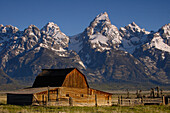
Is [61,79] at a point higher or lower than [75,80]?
higher

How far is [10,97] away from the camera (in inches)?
2354

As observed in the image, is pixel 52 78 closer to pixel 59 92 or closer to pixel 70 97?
pixel 59 92

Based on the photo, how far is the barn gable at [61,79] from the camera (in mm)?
63719

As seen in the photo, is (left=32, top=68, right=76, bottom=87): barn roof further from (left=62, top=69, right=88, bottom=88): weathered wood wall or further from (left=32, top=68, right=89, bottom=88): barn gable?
(left=62, top=69, right=88, bottom=88): weathered wood wall

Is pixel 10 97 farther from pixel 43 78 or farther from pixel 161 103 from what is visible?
pixel 161 103

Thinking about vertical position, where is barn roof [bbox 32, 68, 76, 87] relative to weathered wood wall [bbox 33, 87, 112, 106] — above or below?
above

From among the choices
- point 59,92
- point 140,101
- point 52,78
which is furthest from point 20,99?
point 140,101

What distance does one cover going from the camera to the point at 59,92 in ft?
201

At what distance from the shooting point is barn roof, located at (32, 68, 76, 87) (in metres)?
63.7

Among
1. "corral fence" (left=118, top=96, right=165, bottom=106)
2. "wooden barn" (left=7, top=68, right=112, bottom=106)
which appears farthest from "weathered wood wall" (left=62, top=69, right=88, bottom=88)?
"corral fence" (left=118, top=96, right=165, bottom=106)

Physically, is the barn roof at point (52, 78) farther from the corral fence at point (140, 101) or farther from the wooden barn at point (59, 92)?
the corral fence at point (140, 101)

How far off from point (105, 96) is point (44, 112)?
35.5 m

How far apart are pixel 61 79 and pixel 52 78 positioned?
89.5 inches

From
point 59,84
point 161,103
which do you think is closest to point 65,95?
point 59,84
